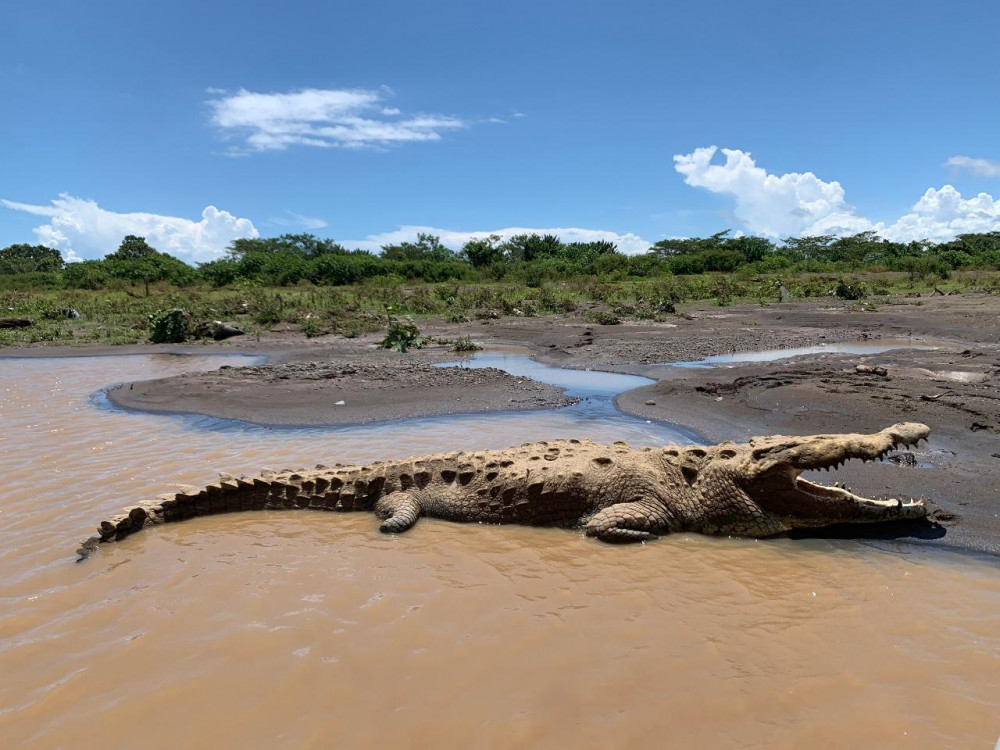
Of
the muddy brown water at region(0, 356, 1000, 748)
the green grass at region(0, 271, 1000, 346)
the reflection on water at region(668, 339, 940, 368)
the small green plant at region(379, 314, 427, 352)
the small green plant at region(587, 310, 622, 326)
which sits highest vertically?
the green grass at region(0, 271, 1000, 346)

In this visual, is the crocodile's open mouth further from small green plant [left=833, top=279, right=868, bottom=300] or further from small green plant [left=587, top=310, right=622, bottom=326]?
small green plant [left=833, top=279, right=868, bottom=300]

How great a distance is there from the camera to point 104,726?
2863 mm

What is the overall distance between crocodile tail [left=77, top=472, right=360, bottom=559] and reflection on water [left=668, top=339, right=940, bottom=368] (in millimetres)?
8604

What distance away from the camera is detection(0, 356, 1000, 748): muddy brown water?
2.82m

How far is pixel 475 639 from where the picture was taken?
139 inches

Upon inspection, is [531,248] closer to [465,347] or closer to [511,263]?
[511,263]

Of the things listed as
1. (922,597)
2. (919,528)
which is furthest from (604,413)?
(922,597)

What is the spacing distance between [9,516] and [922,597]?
6.83 meters

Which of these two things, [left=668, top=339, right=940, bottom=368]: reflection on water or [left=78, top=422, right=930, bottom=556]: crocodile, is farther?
[left=668, top=339, right=940, bottom=368]: reflection on water

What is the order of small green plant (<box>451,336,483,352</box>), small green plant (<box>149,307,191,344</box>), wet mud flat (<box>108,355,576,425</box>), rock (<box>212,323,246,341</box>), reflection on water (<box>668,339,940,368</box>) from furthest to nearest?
rock (<box>212,323,246,341</box>), small green plant (<box>149,307,191,344</box>), small green plant (<box>451,336,483,352</box>), reflection on water (<box>668,339,940,368</box>), wet mud flat (<box>108,355,576,425</box>)

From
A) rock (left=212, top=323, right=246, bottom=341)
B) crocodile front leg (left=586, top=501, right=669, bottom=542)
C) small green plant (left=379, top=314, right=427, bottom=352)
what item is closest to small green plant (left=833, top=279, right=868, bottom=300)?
small green plant (left=379, top=314, right=427, bottom=352)

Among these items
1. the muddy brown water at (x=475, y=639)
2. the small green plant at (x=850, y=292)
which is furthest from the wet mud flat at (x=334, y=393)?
the small green plant at (x=850, y=292)

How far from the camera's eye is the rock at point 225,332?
18812mm

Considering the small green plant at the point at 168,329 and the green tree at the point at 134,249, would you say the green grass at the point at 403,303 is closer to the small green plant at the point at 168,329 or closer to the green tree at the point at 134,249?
the small green plant at the point at 168,329
